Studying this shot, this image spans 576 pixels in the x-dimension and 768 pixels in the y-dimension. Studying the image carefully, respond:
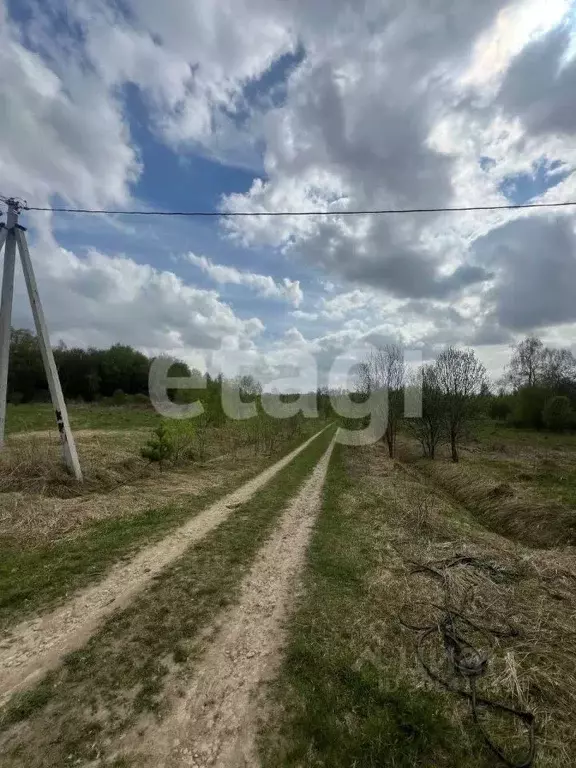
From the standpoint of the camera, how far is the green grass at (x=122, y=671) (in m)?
2.99

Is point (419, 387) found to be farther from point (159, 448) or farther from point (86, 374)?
point (86, 374)

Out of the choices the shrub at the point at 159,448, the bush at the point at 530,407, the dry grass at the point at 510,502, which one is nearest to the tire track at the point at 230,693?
the dry grass at the point at 510,502

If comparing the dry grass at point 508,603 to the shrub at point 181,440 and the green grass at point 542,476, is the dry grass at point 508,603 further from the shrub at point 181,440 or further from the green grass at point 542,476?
the shrub at point 181,440

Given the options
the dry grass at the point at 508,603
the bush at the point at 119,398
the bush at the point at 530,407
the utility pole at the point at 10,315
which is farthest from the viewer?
the bush at the point at 119,398

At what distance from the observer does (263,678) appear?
12.5 ft

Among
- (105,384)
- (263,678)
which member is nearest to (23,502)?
(263,678)

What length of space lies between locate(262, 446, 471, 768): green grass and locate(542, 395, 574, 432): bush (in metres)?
42.6

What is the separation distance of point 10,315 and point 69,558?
24.1 feet

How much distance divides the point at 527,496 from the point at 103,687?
1351 centimetres

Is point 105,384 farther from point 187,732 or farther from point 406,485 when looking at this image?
point 187,732

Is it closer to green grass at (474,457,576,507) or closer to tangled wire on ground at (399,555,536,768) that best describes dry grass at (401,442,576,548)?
green grass at (474,457,576,507)

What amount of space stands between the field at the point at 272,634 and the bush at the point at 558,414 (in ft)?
114

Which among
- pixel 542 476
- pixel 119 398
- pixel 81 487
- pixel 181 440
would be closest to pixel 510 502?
pixel 542 476

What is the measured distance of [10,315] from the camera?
34.5ft
